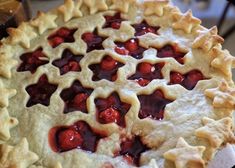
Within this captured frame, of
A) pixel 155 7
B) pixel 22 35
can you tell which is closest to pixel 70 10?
pixel 22 35

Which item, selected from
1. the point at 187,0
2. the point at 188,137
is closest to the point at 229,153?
the point at 188,137

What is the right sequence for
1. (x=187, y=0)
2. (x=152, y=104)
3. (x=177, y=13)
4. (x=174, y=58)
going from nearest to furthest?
1. (x=152, y=104)
2. (x=174, y=58)
3. (x=177, y=13)
4. (x=187, y=0)

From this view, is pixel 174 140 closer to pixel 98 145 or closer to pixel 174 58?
pixel 98 145

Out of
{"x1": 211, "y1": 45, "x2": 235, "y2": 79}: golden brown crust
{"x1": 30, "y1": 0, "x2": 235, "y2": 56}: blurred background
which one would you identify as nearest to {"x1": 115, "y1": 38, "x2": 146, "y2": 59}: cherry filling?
{"x1": 211, "y1": 45, "x2": 235, "y2": 79}: golden brown crust

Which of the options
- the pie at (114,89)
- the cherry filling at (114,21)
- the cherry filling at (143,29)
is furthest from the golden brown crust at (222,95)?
the cherry filling at (114,21)

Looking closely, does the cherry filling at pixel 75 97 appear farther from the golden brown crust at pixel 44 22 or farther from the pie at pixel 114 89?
the golden brown crust at pixel 44 22
